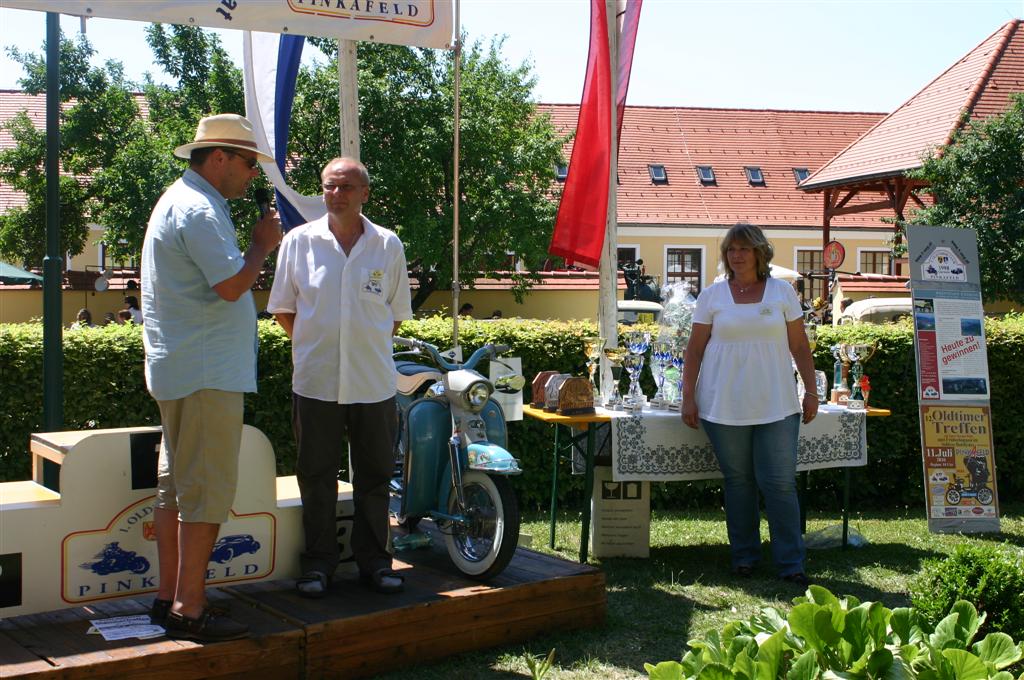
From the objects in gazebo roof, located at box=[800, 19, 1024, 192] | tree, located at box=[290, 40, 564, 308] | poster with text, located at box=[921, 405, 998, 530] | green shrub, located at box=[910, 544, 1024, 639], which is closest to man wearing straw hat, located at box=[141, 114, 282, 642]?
green shrub, located at box=[910, 544, 1024, 639]

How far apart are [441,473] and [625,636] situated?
1042 millimetres

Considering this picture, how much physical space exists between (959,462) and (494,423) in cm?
353

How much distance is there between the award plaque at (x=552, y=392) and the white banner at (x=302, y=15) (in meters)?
1.80

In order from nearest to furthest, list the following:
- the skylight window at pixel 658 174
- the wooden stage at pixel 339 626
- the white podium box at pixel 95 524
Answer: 1. the wooden stage at pixel 339 626
2. the white podium box at pixel 95 524
3. the skylight window at pixel 658 174

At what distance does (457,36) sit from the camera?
15.5ft

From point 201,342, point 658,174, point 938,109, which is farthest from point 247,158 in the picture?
point 658,174

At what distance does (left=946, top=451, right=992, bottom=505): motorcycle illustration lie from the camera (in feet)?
21.7

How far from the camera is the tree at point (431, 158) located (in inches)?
1006

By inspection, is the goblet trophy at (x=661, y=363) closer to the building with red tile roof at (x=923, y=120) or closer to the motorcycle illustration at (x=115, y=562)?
the motorcycle illustration at (x=115, y=562)

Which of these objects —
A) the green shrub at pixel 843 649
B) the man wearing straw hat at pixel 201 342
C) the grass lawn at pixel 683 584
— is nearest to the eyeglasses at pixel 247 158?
the man wearing straw hat at pixel 201 342

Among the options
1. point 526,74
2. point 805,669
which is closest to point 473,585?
point 805,669

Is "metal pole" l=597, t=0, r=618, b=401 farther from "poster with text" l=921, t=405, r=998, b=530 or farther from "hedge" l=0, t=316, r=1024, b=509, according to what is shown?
"poster with text" l=921, t=405, r=998, b=530

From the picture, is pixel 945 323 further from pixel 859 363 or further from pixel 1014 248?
pixel 1014 248

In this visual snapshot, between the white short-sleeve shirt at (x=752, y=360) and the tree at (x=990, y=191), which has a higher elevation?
the tree at (x=990, y=191)
